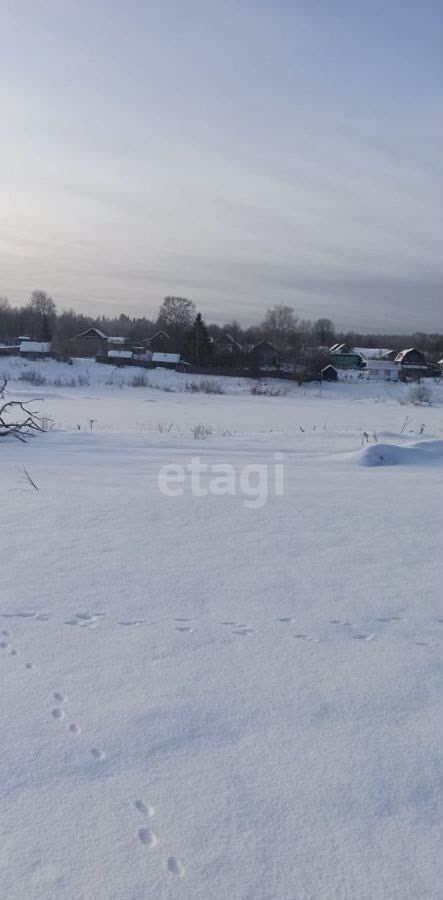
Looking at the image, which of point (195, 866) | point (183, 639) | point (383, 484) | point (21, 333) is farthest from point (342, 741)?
point (21, 333)

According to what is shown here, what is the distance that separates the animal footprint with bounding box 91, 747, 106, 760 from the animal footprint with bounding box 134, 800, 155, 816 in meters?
0.26

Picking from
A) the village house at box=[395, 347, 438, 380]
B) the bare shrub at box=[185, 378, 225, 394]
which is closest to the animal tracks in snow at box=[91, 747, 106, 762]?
the bare shrub at box=[185, 378, 225, 394]

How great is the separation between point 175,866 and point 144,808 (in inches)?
9.4

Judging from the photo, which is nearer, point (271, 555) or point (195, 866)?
point (195, 866)

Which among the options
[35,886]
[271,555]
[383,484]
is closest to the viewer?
[35,886]

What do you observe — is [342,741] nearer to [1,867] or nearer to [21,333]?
[1,867]

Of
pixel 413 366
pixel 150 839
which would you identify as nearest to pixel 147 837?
pixel 150 839

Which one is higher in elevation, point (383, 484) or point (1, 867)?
point (383, 484)

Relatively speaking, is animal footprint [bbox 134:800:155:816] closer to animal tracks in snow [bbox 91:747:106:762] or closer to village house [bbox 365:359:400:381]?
animal tracks in snow [bbox 91:747:106:762]

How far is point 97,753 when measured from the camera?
2.18 m

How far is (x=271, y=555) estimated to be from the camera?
4137mm

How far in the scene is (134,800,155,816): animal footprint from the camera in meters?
1.91

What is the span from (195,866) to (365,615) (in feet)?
5.94

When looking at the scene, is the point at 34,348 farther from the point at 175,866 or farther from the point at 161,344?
the point at 175,866
